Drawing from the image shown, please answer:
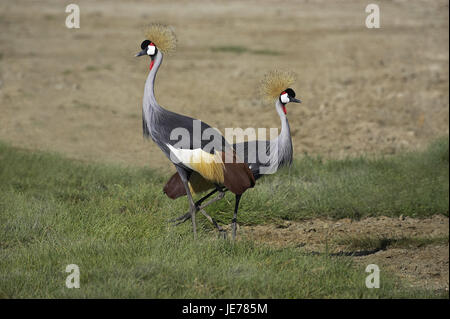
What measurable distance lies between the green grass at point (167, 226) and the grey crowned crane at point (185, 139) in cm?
55

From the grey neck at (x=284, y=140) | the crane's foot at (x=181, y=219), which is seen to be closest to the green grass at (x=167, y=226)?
the crane's foot at (x=181, y=219)

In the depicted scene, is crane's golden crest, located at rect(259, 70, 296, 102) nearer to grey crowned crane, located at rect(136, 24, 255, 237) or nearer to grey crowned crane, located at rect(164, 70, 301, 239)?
grey crowned crane, located at rect(164, 70, 301, 239)

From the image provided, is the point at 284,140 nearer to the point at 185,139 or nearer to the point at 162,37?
the point at 185,139

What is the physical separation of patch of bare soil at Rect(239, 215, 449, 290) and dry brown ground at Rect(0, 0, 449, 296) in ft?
0.08

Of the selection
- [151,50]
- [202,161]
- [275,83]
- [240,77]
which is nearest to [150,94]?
[151,50]

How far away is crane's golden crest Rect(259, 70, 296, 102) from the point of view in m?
4.72

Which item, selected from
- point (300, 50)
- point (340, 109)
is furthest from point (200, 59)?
point (340, 109)

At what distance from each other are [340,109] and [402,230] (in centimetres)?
387

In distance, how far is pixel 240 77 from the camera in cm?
1105

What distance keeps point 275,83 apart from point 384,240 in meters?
1.73

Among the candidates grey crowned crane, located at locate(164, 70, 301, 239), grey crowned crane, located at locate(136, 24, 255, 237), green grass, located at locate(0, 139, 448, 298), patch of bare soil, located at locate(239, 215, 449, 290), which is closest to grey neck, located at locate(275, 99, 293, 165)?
grey crowned crane, located at locate(164, 70, 301, 239)

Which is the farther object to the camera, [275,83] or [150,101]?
[275,83]
